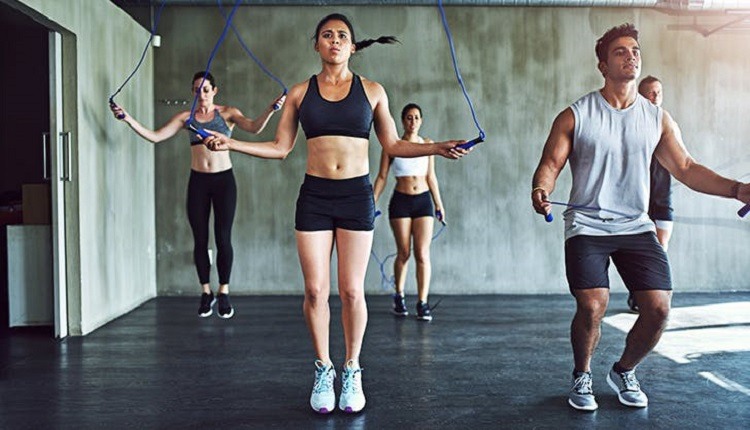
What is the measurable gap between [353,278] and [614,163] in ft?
3.67

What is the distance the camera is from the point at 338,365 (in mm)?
4031

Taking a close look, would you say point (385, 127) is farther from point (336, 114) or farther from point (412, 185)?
point (412, 185)

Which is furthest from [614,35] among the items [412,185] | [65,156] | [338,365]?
[65,156]

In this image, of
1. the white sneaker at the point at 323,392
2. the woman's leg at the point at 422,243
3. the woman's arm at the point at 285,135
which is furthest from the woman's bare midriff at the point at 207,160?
the white sneaker at the point at 323,392

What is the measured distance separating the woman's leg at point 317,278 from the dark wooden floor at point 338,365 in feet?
1.02

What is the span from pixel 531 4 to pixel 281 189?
9.15 feet

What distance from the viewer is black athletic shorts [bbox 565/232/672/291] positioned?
119 inches

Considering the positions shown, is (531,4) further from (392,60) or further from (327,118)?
(327,118)

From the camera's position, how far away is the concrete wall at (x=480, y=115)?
7.13 meters

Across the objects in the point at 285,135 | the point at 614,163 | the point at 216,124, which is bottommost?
the point at 614,163

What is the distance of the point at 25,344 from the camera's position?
4742 millimetres

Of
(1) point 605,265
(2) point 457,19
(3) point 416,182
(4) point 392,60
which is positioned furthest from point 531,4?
(1) point 605,265

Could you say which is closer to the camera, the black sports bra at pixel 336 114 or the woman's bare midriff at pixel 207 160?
the black sports bra at pixel 336 114

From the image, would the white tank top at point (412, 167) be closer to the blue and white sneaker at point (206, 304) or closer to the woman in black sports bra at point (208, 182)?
the woman in black sports bra at point (208, 182)
